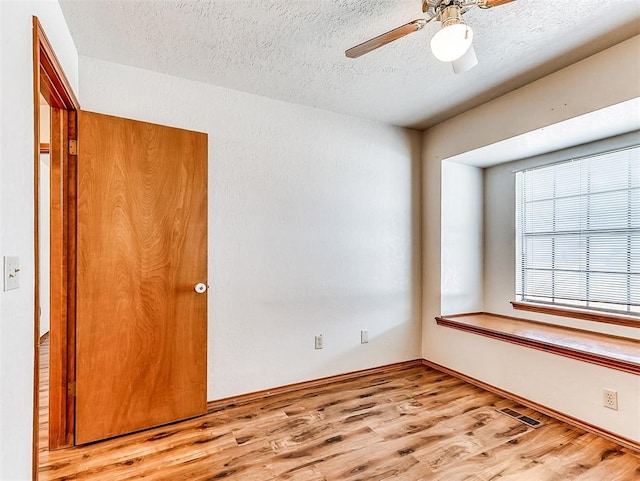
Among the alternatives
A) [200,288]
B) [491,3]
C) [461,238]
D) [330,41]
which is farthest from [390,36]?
[461,238]

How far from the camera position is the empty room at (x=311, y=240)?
1.79 m

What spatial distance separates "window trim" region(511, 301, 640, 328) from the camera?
8.24ft

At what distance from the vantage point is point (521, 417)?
95.4 inches

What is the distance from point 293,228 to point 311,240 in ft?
0.65

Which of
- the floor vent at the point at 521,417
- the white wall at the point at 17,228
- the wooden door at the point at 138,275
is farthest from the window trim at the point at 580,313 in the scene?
the white wall at the point at 17,228

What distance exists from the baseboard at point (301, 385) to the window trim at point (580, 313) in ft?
3.78

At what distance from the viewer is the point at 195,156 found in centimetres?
240

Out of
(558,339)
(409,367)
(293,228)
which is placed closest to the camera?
(558,339)

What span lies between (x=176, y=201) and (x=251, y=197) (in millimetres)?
599

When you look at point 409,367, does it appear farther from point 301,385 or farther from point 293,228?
point 293,228

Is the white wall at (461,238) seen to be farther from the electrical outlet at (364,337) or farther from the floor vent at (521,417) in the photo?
the floor vent at (521,417)

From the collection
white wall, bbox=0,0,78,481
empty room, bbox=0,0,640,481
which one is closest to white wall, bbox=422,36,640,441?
empty room, bbox=0,0,640,481

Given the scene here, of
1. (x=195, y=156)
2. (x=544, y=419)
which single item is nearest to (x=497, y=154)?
(x=544, y=419)

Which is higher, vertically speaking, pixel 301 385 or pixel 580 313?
pixel 580 313
